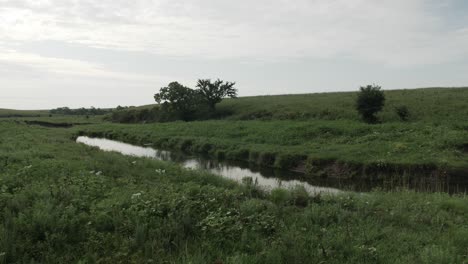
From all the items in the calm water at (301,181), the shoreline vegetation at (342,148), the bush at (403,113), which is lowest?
the calm water at (301,181)

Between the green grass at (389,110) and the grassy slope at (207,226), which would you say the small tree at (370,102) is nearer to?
the green grass at (389,110)

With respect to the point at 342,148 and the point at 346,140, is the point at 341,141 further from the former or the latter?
the point at 342,148

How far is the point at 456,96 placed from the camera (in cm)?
3597

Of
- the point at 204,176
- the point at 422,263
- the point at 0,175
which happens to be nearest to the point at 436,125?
the point at 204,176

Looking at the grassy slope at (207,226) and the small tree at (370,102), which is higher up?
the small tree at (370,102)

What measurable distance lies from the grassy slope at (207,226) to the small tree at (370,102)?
21.6 metres

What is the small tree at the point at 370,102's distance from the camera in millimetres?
30797

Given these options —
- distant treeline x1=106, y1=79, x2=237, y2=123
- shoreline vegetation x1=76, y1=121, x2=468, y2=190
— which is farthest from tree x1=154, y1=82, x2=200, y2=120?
shoreline vegetation x1=76, y1=121, x2=468, y2=190

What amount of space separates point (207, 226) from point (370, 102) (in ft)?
89.7

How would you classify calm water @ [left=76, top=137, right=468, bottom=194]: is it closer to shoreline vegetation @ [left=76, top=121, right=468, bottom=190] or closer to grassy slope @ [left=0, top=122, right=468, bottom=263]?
shoreline vegetation @ [left=76, top=121, right=468, bottom=190]

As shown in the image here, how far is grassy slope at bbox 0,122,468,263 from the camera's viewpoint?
5.93m

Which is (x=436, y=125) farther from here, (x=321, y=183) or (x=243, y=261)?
Result: (x=243, y=261)

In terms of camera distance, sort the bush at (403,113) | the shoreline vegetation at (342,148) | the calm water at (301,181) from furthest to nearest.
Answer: the bush at (403,113)
the shoreline vegetation at (342,148)
the calm water at (301,181)

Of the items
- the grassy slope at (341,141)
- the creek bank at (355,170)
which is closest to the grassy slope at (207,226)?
the creek bank at (355,170)
